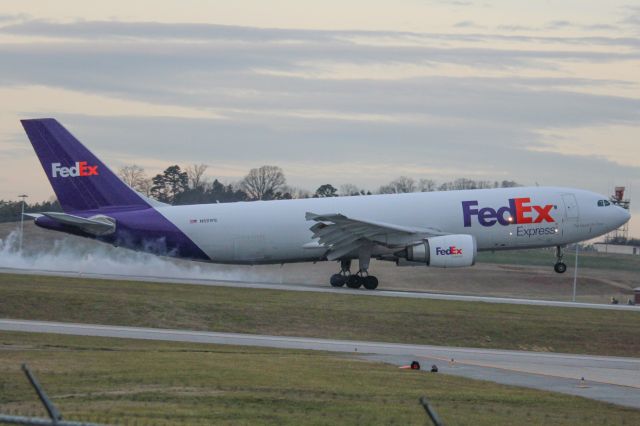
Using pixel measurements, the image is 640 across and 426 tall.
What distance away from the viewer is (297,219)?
51.7 m

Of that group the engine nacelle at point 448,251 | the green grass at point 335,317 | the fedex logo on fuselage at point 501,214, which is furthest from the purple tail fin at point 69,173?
the fedex logo on fuselage at point 501,214

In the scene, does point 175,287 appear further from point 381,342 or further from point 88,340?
point 88,340

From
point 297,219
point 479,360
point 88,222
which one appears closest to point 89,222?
point 88,222

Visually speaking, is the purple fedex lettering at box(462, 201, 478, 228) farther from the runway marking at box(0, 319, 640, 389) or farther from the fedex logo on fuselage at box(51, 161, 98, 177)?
the runway marking at box(0, 319, 640, 389)

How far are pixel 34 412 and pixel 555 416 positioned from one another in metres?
8.04

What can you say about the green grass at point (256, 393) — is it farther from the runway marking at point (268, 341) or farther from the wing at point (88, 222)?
the wing at point (88, 222)

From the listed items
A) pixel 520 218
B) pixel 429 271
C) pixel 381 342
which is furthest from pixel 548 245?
pixel 429 271

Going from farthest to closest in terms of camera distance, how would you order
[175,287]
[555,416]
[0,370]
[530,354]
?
1. [175,287]
2. [530,354]
3. [0,370]
4. [555,416]

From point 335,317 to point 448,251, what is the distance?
1259 centimetres

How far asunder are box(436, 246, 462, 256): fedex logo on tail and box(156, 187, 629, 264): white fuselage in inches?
74.8

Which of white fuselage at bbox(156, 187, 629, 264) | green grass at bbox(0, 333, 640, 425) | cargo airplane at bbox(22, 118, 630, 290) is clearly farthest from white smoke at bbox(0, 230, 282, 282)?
green grass at bbox(0, 333, 640, 425)

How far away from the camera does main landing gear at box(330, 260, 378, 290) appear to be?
168 feet

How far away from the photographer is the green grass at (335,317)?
36.0 m

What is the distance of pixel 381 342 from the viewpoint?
34.8 meters
